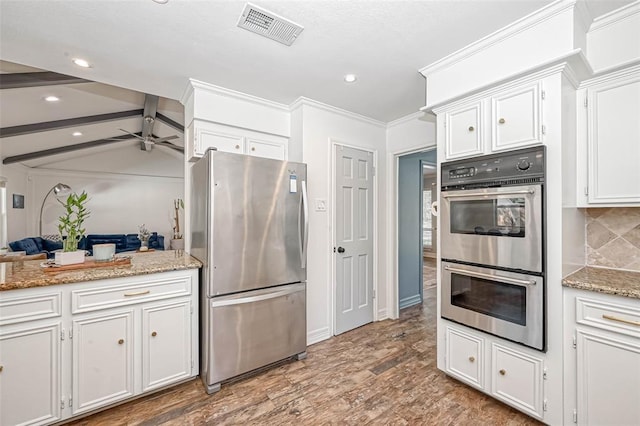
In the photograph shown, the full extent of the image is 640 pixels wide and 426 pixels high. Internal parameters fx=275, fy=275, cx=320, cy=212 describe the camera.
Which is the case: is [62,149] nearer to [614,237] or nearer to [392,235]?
[392,235]

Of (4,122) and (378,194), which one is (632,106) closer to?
(378,194)

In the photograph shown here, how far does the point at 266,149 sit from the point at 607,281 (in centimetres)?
289

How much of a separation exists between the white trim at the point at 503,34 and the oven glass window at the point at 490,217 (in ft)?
3.54

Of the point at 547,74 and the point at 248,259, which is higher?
the point at 547,74

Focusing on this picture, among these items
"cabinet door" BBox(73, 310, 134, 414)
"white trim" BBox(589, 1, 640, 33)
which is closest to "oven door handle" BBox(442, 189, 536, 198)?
"white trim" BBox(589, 1, 640, 33)

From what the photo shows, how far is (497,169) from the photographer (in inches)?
73.0

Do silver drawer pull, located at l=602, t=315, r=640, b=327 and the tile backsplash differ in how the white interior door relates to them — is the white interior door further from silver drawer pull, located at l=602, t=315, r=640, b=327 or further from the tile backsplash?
silver drawer pull, located at l=602, t=315, r=640, b=327

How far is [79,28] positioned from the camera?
5.86 ft

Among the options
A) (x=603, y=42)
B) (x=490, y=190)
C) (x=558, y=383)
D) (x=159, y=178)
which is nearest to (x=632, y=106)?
(x=603, y=42)

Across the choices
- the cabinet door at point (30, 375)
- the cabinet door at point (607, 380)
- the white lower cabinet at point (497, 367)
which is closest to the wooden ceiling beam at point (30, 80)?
the cabinet door at point (30, 375)

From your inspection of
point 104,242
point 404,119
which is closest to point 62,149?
point 104,242

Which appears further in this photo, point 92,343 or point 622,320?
point 92,343

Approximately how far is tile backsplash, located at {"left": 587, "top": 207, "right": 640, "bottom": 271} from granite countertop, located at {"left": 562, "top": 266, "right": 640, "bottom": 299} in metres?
0.09

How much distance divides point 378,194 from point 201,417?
9.21ft
